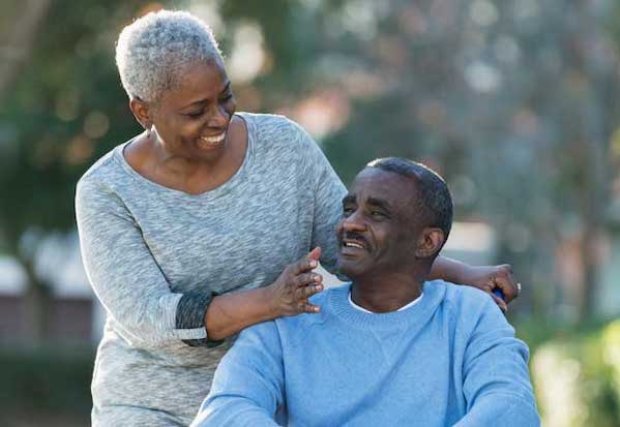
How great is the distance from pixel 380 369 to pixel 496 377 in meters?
0.28

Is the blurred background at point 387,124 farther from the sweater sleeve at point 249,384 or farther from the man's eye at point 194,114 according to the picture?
the man's eye at point 194,114

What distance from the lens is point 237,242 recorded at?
4367 millimetres

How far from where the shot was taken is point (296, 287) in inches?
159

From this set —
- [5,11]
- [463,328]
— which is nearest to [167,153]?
[463,328]

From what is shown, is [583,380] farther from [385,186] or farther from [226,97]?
[226,97]

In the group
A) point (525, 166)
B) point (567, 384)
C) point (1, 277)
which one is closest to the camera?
point (567, 384)

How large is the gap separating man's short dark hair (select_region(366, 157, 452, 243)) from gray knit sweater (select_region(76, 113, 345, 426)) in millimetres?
317

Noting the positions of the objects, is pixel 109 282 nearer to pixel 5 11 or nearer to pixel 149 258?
pixel 149 258

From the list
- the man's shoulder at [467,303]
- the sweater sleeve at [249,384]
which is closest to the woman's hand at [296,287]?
the sweater sleeve at [249,384]

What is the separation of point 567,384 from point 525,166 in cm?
1452

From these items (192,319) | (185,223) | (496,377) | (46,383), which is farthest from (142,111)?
(46,383)

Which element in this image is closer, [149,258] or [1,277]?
[149,258]

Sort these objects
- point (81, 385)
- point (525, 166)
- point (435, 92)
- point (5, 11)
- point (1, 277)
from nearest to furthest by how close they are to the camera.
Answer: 1. point (5, 11)
2. point (81, 385)
3. point (525, 166)
4. point (435, 92)
5. point (1, 277)

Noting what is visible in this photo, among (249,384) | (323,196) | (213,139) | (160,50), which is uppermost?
(160,50)
